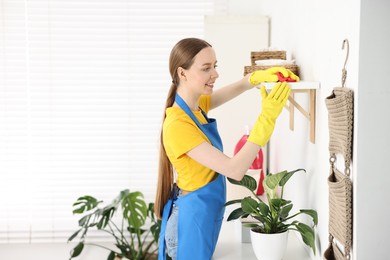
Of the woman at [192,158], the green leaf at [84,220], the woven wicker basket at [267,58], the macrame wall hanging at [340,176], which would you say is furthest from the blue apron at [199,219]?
the green leaf at [84,220]

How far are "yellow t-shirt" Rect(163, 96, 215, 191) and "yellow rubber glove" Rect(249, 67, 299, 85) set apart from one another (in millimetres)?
264

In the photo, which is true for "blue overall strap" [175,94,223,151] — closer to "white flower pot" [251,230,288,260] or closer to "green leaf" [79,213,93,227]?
"white flower pot" [251,230,288,260]

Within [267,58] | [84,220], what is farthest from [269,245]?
[84,220]

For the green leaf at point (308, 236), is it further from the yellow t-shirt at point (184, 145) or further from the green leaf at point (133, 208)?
the green leaf at point (133, 208)

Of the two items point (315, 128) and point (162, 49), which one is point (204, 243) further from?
point (162, 49)

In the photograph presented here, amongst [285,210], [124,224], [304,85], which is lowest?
[124,224]

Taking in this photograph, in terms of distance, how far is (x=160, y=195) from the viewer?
1.97 m

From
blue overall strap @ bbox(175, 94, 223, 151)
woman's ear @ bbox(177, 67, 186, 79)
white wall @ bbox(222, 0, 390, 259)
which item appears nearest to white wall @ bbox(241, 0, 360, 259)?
white wall @ bbox(222, 0, 390, 259)

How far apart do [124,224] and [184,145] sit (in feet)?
5.63

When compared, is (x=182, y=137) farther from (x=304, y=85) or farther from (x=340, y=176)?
(x=340, y=176)

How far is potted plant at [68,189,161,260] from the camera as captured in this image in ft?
9.93

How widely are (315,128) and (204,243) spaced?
1.71 feet

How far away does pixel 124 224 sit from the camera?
10.9ft

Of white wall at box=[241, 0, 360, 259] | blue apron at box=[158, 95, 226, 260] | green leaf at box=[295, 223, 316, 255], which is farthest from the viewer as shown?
blue apron at box=[158, 95, 226, 260]
